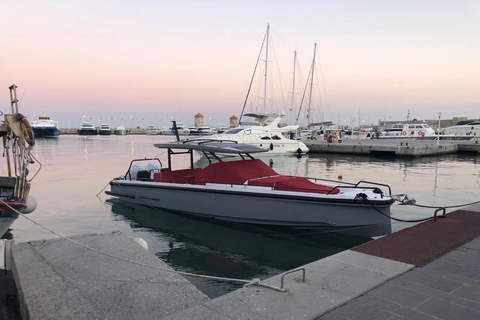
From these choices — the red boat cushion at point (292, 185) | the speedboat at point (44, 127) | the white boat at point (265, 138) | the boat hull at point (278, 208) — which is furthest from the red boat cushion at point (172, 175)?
the speedboat at point (44, 127)

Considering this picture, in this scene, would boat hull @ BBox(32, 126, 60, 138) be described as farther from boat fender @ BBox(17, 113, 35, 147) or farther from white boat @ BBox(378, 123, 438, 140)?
boat fender @ BBox(17, 113, 35, 147)

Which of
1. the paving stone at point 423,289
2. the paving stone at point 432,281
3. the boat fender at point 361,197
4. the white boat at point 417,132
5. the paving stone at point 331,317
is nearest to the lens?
the paving stone at point 331,317

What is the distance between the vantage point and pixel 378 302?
3592 millimetres

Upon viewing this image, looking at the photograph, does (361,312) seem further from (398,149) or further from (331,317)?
(398,149)

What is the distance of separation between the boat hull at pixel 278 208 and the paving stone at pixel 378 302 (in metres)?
4.48

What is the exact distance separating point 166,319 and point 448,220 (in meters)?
6.11

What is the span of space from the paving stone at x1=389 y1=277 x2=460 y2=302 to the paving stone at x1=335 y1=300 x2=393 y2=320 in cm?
71

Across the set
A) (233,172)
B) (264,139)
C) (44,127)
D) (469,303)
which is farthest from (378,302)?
(44,127)

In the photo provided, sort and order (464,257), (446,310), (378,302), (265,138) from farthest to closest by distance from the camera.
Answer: (265,138)
(464,257)
(378,302)
(446,310)

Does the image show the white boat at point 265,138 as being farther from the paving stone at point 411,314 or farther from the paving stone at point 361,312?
the paving stone at point 411,314

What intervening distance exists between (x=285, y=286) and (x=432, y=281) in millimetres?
1748

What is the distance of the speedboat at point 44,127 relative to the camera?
81.9 m

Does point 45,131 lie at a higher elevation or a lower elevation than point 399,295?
higher

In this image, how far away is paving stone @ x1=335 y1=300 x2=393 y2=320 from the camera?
10.8 feet
